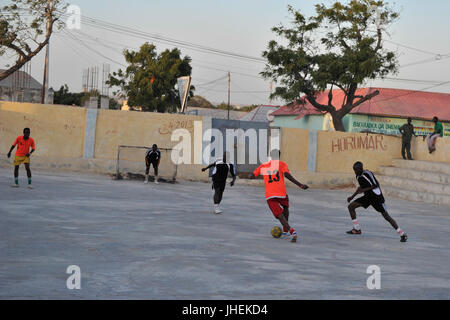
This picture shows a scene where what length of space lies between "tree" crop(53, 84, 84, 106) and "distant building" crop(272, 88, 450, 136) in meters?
35.3

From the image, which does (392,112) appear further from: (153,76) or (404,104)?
(153,76)

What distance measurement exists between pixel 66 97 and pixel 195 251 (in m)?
70.1

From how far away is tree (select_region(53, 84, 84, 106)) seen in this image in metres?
73.6

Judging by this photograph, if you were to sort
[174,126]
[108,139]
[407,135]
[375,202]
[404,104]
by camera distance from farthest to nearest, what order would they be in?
[404,104], [407,135], [174,126], [108,139], [375,202]

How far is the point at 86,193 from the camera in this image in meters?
15.5

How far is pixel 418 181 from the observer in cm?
2164

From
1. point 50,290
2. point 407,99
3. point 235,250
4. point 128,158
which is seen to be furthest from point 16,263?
point 407,99

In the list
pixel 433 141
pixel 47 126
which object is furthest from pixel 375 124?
pixel 47 126

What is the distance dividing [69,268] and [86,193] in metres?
8.86

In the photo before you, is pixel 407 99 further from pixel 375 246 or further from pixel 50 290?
pixel 50 290

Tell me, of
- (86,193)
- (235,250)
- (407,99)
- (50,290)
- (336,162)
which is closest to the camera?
(50,290)

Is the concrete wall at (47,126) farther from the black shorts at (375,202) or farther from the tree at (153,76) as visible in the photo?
the tree at (153,76)
